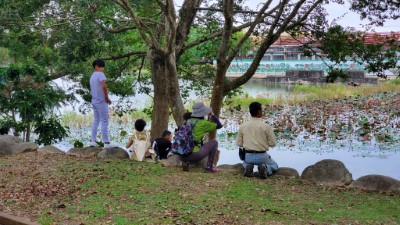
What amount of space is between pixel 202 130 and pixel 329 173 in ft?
6.04

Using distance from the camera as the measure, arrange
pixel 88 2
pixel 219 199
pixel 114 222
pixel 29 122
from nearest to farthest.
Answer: pixel 114 222, pixel 219 199, pixel 88 2, pixel 29 122

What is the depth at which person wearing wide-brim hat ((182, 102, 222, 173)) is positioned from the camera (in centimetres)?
834

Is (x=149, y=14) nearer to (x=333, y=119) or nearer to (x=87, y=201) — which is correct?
(x=87, y=201)

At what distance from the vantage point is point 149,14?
46.7ft

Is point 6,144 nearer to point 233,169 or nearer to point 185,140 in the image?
point 185,140

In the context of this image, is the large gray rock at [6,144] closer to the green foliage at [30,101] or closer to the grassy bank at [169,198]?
the green foliage at [30,101]

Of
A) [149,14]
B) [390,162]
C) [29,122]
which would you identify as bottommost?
[390,162]

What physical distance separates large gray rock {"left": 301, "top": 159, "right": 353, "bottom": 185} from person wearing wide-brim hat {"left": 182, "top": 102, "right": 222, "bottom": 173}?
136cm

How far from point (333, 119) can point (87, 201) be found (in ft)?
51.5

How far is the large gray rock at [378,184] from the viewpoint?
725 cm

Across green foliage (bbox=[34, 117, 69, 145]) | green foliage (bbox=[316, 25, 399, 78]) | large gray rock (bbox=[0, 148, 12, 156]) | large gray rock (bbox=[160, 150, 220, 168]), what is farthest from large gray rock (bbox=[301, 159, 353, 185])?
green foliage (bbox=[34, 117, 69, 145])

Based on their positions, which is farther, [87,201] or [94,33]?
[94,33]

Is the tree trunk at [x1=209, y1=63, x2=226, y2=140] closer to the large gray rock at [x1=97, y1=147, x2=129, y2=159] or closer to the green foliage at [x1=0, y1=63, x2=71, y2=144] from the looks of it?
the large gray rock at [x1=97, y1=147, x2=129, y2=159]

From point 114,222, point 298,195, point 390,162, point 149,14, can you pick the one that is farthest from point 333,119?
point 114,222
